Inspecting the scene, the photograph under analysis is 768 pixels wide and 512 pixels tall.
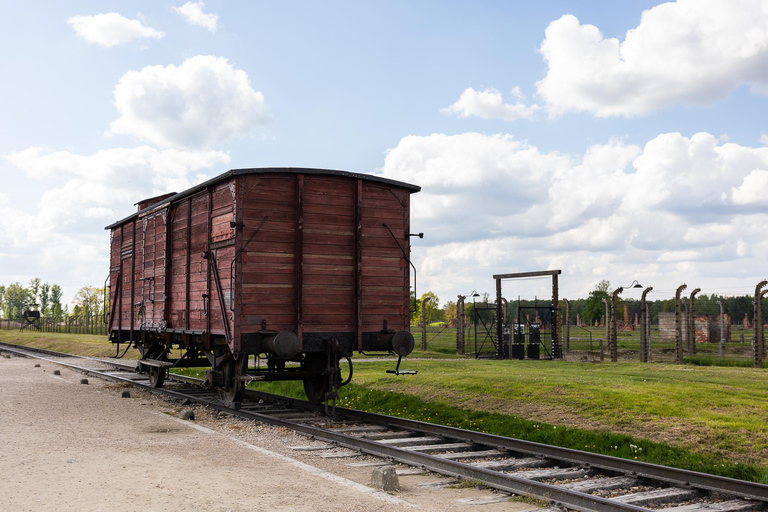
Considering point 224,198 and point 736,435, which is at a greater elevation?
point 224,198

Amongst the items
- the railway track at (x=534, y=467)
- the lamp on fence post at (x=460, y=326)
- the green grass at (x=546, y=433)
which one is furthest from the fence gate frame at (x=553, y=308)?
the railway track at (x=534, y=467)

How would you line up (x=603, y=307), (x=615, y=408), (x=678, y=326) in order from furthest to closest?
(x=603, y=307)
(x=678, y=326)
(x=615, y=408)

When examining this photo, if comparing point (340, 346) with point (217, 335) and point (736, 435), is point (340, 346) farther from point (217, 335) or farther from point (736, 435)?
point (736, 435)

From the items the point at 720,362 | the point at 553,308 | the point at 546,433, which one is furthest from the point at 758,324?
the point at 546,433

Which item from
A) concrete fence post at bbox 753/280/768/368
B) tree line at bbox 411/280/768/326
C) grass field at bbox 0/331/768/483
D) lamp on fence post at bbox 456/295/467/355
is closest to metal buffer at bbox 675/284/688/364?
concrete fence post at bbox 753/280/768/368

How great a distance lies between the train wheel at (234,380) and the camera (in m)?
11.9

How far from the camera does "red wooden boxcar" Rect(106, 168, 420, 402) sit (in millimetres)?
11336

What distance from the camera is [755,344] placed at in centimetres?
1881

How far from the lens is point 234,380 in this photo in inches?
490

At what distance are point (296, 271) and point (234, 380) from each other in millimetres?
2583

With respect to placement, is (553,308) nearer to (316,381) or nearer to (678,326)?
(678,326)

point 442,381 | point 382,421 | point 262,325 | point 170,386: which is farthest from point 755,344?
point 170,386

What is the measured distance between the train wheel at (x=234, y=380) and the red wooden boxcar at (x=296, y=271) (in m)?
0.02

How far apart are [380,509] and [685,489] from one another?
3.36 metres
